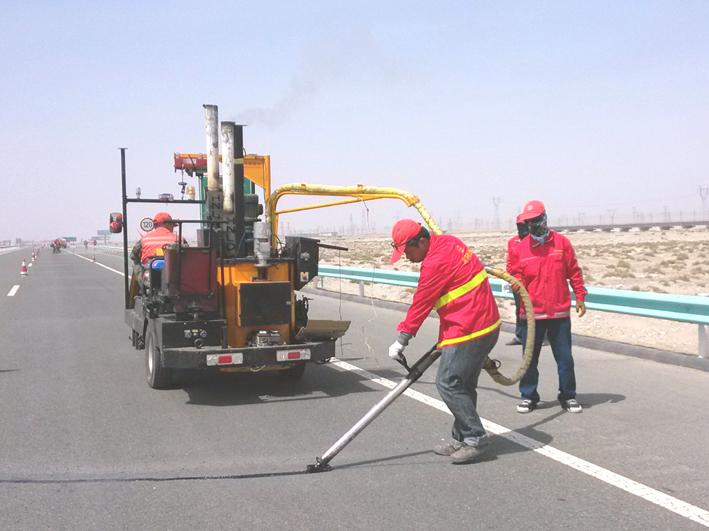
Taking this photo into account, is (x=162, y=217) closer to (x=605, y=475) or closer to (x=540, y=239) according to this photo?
(x=540, y=239)

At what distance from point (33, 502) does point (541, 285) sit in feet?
14.9

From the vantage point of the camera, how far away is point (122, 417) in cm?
635

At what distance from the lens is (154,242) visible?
846 centimetres

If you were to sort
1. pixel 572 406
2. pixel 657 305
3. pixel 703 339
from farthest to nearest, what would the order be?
pixel 657 305
pixel 703 339
pixel 572 406

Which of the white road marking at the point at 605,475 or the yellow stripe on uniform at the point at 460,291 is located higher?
the yellow stripe on uniform at the point at 460,291

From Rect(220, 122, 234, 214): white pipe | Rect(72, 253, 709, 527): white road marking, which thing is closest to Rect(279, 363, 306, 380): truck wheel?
Rect(72, 253, 709, 527): white road marking

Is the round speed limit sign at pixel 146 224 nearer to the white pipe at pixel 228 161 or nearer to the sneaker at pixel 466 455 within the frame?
the white pipe at pixel 228 161

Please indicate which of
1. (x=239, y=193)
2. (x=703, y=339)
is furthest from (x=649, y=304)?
(x=239, y=193)

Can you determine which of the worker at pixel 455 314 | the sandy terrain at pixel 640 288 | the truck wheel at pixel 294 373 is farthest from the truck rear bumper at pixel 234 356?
the sandy terrain at pixel 640 288

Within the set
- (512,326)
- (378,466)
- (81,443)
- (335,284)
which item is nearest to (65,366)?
(81,443)

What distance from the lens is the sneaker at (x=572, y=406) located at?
6.32m

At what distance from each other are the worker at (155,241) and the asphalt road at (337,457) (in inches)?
57.5

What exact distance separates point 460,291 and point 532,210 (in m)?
1.98

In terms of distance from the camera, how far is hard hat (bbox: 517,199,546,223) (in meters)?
6.47
